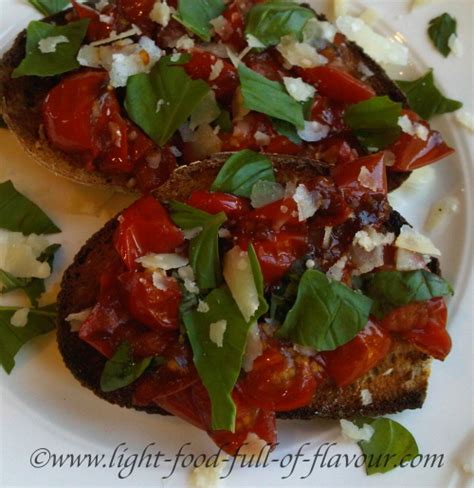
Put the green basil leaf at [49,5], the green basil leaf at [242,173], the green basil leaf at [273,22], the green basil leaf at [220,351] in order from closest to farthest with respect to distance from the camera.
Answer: the green basil leaf at [220,351], the green basil leaf at [242,173], the green basil leaf at [273,22], the green basil leaf at [49,5]

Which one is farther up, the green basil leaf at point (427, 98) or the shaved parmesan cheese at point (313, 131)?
the green basil leaf at point (427, 98)

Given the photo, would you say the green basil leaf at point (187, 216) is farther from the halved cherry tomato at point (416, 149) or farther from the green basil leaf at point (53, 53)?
the halved cherry tomato at point (416, 149)

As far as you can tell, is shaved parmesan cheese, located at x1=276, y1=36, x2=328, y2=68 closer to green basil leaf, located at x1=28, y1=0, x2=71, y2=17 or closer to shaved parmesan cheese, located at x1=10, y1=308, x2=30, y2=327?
green basil leaf, located at x1=28, y1=0, x2=71, y2=17

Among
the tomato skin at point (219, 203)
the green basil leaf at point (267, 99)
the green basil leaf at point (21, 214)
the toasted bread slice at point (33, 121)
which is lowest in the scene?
the green basil leaf at point (21, 214)

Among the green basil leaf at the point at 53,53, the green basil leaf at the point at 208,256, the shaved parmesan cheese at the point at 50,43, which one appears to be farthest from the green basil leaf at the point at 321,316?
the shaved parmesan cheese at the point at 50,43

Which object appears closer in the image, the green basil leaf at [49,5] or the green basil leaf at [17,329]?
the green basil leaf at [17,329]

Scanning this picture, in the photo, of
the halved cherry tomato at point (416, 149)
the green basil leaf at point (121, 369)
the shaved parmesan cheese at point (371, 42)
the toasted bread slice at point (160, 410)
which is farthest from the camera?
the shaved parmesan cheese at point (371, 42)

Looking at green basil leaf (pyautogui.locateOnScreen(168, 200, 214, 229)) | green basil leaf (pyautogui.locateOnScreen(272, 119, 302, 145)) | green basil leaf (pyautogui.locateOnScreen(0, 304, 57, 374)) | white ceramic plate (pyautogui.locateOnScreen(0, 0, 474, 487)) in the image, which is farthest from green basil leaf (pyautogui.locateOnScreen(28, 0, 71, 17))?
green basil leaf (pyautogui.locateOnScreen(0, 304, 57, 374))

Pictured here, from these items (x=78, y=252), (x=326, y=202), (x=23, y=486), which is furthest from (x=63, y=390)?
(x=326, y=202)
